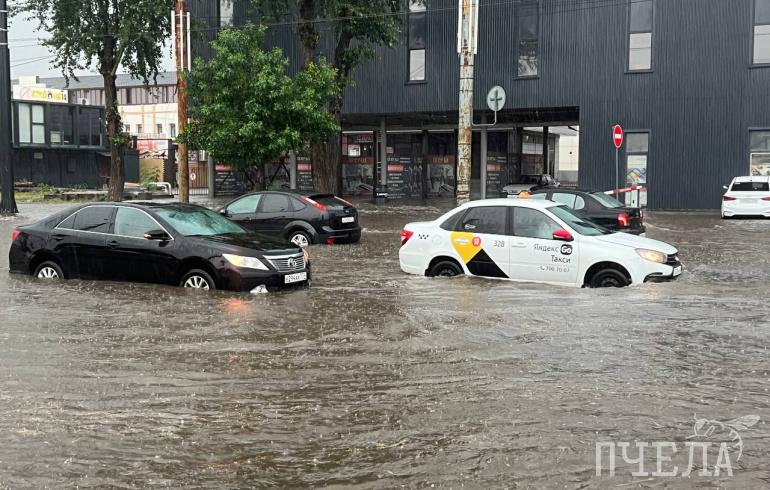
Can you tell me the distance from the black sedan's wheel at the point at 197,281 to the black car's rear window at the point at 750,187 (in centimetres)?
2042

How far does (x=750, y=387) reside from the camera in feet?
20.9

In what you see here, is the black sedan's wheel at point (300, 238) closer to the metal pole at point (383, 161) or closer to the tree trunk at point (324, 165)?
the tree trunk at point (324, 165)

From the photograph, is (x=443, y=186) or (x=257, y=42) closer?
(x=257, y=42)

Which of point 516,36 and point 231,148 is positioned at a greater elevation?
point 516,36

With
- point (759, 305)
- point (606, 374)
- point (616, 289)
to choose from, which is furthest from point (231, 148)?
point (606, 374)

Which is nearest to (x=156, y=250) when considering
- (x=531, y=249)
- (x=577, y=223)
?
(x=531, y=249)

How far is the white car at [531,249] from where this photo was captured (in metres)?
10.8

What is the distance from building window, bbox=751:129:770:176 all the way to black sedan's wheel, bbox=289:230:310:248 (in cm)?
1852

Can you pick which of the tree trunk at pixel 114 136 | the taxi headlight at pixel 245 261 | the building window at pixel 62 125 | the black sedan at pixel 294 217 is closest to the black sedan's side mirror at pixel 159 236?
the taxi headlight at pixel 245 261

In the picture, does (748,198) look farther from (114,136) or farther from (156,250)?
(114,136)

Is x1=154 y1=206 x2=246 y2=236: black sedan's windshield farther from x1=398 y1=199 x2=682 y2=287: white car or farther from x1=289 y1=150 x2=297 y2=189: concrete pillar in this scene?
x1=289 y1=150 x2=297 y2=189: concrete pillar

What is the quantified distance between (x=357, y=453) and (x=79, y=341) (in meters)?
4.20

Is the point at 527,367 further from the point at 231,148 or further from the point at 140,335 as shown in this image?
the point at 231,148

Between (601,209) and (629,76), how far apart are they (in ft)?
47.0
